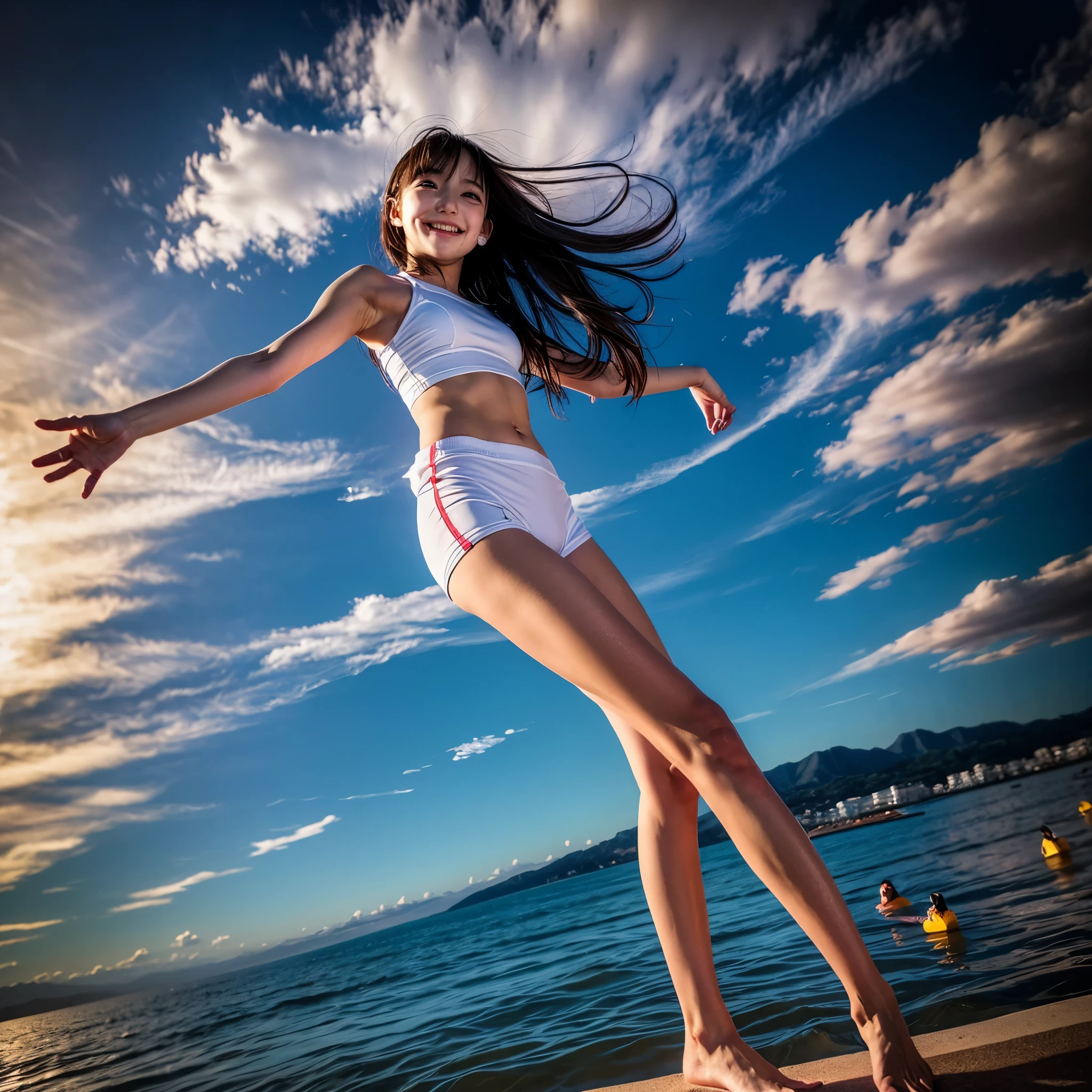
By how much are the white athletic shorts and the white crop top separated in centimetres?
24

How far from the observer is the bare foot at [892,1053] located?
3.67ft

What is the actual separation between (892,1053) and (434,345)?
69.0 inches

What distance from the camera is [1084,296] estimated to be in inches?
809

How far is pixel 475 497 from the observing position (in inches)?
61.6

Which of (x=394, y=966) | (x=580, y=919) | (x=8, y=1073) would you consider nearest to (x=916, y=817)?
(x=580, y=919)

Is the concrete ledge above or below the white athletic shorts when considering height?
below

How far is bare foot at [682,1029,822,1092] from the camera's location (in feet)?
4.56

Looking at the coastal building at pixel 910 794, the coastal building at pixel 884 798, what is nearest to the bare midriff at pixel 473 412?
the coastal building at pixel 884 798

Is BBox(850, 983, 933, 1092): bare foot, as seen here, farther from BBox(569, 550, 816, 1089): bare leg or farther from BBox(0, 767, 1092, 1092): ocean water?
BBox(0, 767, 1092, 1092): ocean water

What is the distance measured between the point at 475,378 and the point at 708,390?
99cm

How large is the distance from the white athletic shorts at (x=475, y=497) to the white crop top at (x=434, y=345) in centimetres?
24

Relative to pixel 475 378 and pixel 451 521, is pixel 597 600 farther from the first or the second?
pixel 475 378

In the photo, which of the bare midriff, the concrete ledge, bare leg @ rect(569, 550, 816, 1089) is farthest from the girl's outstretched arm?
the concrete ledge

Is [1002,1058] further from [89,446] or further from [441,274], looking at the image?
[441,274]
